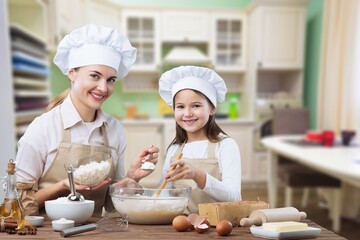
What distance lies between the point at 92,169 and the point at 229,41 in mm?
3369

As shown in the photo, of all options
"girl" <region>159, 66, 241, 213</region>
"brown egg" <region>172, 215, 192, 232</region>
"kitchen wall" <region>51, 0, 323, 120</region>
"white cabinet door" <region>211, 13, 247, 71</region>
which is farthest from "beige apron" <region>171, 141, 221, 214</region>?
"white cabinet door" <region>211, 13, 247, 71</region>

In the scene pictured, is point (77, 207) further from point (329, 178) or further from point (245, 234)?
point (329, 178)

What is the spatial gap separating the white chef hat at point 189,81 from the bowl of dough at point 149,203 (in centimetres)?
21

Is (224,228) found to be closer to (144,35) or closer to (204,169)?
(204,169)

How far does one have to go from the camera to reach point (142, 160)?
745 millimetres

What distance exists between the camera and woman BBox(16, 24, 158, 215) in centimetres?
72

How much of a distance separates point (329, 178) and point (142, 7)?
2534 millimetres

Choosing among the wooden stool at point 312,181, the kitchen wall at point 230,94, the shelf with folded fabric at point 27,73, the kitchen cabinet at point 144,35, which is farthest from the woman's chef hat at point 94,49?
the kitchen cabinet at point 144,35

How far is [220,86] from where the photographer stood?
2.54 ft

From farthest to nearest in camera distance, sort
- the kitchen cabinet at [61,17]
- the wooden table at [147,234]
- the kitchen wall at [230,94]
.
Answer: the kitchen wall at [230,94] → the kitchen cabinet at [61,17] → the wooden table at [147,234]

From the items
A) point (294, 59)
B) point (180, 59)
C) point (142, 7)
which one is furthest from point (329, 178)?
point (142, 7)

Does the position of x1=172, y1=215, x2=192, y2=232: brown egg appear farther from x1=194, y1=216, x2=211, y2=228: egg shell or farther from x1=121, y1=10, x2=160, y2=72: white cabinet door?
x1=121, y1=10, x2=160, y2=72: white cabinet door

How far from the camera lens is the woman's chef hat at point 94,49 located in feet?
2.39

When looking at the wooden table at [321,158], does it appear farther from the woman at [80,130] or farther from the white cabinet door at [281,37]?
the white cabinet door at [281,37]
